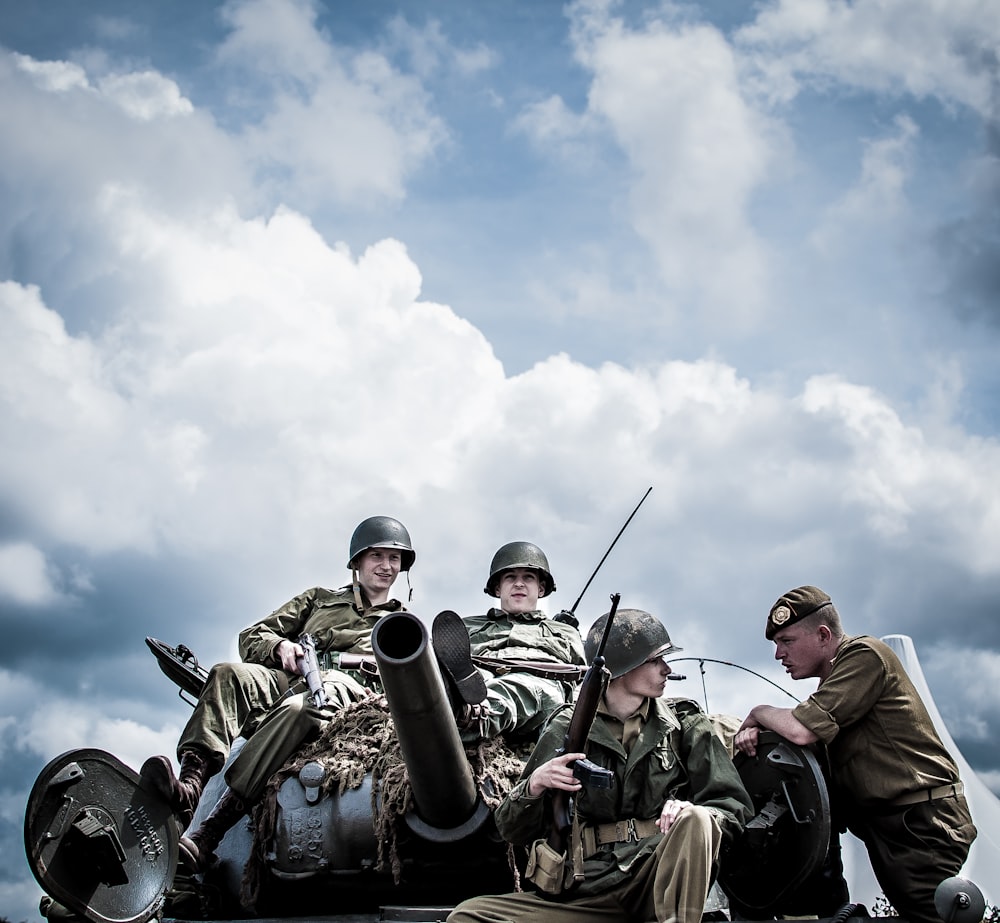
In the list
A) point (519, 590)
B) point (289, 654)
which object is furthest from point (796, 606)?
point (289, 654)

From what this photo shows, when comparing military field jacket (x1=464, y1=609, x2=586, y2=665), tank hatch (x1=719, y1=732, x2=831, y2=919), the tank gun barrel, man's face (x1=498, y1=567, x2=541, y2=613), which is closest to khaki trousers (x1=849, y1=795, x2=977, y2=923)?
tank hatch (x1=719, y1=732, x2=831, y2=919)

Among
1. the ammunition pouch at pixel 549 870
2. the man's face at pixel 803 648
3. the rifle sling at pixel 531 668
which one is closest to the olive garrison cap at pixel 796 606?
the man's face at pixel 803 648

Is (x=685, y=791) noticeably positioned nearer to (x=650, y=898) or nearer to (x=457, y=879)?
(x=650, y=898)

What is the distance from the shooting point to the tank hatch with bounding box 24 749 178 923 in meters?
5.85

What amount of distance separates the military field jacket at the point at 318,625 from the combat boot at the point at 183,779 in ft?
3.43

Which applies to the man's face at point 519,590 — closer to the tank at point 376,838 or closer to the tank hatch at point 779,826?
the tank at point 376,838

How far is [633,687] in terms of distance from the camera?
5660 mm

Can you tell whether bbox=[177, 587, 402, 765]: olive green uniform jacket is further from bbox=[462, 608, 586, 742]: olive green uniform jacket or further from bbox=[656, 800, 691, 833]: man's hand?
bbox=[656, 800, 691, 833]: man's hand

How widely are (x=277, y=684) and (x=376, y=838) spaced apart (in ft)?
5.36

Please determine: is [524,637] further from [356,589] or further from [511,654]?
[356,589]

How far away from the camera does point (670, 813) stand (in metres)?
5.03

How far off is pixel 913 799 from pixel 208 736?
3.83 metres

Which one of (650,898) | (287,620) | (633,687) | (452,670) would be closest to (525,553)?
(287,620)

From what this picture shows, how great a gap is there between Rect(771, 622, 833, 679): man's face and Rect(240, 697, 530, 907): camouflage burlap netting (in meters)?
1.57
